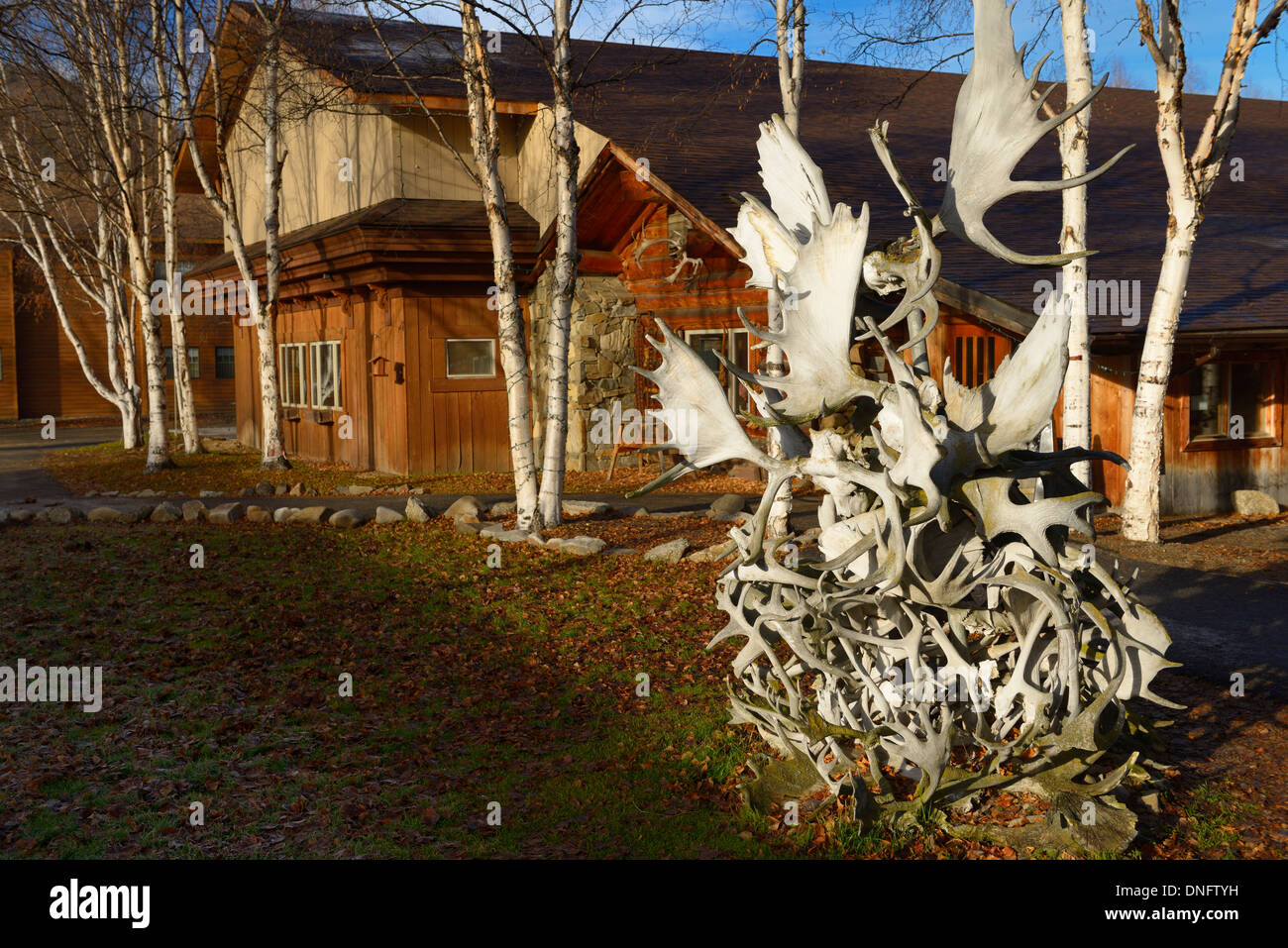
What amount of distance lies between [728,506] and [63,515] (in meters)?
8.34

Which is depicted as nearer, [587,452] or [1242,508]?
[1242,508]

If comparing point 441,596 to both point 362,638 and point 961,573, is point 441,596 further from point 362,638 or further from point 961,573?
point 961,573

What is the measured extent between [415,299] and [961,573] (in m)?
15.1

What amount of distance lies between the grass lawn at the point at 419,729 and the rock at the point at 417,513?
97.3 inches

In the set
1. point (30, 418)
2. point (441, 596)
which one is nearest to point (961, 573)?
point (441, 596)

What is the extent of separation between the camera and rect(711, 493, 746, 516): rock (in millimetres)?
13008

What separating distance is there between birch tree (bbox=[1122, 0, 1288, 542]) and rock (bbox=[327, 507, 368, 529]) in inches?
346

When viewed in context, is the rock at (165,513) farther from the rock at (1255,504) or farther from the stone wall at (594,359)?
the rock at (1255,504)

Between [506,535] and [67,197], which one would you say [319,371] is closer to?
[67,197]

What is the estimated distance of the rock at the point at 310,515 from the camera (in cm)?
1319

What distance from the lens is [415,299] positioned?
1845 cm

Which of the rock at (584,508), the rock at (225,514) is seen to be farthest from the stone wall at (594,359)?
the rock at (225,514)
